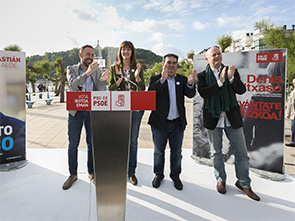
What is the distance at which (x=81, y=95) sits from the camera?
1.51m

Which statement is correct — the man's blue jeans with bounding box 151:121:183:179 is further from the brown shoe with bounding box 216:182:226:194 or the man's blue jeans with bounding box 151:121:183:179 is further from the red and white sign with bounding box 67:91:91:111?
the red and white sign with bounding box 67:91:91:111

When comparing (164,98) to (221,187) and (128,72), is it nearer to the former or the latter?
(128,72)

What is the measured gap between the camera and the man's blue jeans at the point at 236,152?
2316 millimetres

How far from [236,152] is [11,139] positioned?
3260mm

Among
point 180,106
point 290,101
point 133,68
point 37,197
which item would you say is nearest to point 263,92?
point 180,106

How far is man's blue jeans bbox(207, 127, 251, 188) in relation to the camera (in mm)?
2316

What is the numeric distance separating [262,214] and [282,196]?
546 millimetres

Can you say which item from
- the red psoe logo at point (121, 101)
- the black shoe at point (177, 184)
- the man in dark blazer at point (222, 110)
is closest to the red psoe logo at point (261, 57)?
the man in dark blazer at point (222, 110)

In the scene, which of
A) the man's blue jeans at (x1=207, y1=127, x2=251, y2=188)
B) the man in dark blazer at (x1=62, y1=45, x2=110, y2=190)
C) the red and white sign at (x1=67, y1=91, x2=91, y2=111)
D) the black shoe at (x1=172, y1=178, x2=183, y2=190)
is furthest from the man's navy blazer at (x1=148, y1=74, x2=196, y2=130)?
the red and white sign at (x1=67, y1=91, x2=91, y2=111)

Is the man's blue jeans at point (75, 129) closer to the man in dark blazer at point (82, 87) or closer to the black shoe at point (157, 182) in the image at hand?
the man in dark blazer at point (82, 87)

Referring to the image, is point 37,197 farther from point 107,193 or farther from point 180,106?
point 180,106

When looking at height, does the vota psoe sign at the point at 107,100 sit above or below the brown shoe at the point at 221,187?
above

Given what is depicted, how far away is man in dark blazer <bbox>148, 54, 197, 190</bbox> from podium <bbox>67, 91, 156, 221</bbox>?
807 millimetres

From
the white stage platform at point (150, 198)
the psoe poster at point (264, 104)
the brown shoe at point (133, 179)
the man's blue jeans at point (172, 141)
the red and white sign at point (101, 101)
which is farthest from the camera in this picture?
the psoe poster at point (264, 104)
